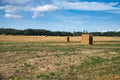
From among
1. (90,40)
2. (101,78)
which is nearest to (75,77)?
(101,78)

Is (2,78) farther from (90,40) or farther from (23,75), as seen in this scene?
(90,40)

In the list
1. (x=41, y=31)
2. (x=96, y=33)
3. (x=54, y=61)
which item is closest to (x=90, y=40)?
(x=54, y=61)

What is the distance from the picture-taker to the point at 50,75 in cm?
1285

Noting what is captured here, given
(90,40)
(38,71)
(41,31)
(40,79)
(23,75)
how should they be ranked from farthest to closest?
(41,31)
(90,40)
(38,71)
(23,75)
(40,79)

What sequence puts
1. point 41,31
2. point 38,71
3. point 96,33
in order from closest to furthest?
point 38,71
point 41,31
point 96,33

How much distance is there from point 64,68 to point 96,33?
5764 inches

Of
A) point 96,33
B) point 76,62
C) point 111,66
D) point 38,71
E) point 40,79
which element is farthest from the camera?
point 96,33

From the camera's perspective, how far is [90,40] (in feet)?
133

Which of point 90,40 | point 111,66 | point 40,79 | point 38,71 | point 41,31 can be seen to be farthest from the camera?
A: point 41,31

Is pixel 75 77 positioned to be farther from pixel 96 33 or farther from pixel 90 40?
pixel 96 33

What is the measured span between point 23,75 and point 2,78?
3.69ft

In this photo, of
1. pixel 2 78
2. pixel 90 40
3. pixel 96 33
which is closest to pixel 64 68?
pixel 2 78

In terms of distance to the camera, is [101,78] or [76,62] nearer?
[101,78]

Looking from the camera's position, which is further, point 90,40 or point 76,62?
point 90,40
